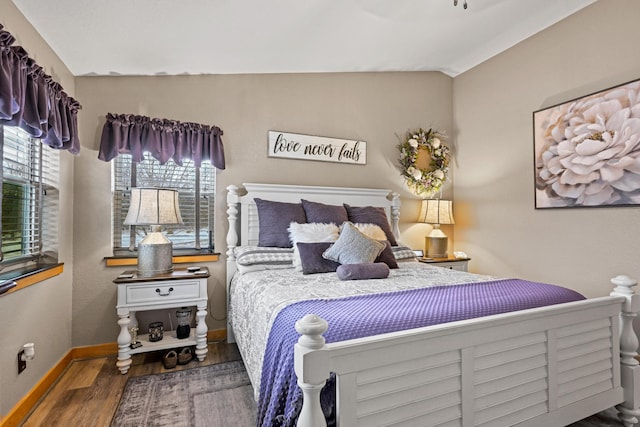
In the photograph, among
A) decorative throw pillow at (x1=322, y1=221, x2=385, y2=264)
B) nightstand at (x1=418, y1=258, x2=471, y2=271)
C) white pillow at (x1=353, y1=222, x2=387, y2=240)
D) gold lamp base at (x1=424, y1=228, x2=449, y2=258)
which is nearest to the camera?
decorative throw pillow at (x1=322, y1=221, x2=385, y2=264)

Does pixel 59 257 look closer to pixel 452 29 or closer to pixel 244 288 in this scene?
pixel 244 288

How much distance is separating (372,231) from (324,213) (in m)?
0.43

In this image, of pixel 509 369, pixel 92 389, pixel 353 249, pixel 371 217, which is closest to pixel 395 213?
pixel 371 217

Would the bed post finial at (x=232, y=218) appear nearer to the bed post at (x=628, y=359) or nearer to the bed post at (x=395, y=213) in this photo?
the bed post at (x=395, y=213)

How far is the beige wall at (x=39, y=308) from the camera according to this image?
169 cm

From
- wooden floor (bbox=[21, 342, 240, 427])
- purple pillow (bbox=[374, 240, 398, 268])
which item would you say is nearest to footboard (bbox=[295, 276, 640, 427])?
purple pillow (bbox=[374, 240, 398, 268])

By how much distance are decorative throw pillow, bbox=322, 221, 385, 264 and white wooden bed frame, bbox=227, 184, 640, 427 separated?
3.43 ft

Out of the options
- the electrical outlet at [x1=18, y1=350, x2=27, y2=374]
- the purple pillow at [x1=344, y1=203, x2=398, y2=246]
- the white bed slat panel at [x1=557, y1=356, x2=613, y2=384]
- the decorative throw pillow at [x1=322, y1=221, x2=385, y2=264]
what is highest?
the purple pillow at [x1=344, y1=203, x2=398, y2=246]

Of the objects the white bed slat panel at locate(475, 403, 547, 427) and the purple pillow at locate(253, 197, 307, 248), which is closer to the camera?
the white bed slat panel at locate(475, 403, 547, 427)

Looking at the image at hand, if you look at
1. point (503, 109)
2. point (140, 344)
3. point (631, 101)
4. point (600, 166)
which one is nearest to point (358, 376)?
point (140, 344)

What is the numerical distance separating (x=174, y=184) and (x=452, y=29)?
108 inches

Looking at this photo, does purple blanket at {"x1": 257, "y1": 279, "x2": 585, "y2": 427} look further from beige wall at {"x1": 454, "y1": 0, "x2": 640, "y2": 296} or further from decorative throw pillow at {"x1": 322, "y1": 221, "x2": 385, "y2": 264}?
beige wall at {"x1": 454, "y1": 0, "x2": 640, "y2": 296}

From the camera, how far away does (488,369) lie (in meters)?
1.32

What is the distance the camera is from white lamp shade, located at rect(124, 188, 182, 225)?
2361 mm
